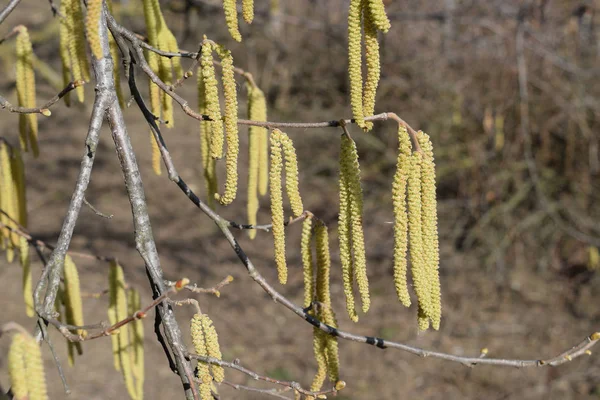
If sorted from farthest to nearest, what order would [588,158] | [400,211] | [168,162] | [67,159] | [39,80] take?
[39,80]
[67,159]
[588,158]
[168,162]
[400,211]

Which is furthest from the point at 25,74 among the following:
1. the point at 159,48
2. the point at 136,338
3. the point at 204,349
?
the point at 204,349

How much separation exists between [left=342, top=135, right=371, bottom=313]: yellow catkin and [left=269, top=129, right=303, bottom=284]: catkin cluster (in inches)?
4.1

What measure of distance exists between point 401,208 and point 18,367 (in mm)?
702

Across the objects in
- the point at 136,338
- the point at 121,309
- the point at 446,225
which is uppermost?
the point at 121,309

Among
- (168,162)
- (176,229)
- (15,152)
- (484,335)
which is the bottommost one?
(484,335)

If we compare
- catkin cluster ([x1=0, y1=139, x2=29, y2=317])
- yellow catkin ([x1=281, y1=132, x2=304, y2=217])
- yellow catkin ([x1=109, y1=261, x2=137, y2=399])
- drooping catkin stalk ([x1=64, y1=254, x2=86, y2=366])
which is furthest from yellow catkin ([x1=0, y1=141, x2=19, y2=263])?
yellow catkin ([x1=281, y1=132, x2=304, y2=217])

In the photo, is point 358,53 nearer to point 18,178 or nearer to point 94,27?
point 94,27

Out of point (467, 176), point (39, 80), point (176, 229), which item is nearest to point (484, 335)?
point (467, 176)

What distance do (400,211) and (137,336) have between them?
3.82 feet

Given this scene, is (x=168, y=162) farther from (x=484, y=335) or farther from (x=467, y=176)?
(x=467, y=176)

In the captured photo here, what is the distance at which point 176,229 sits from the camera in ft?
22.3

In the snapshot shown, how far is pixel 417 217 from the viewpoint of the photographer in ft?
4.23

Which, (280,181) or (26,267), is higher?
(280,181)

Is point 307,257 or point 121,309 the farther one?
point 121,309
